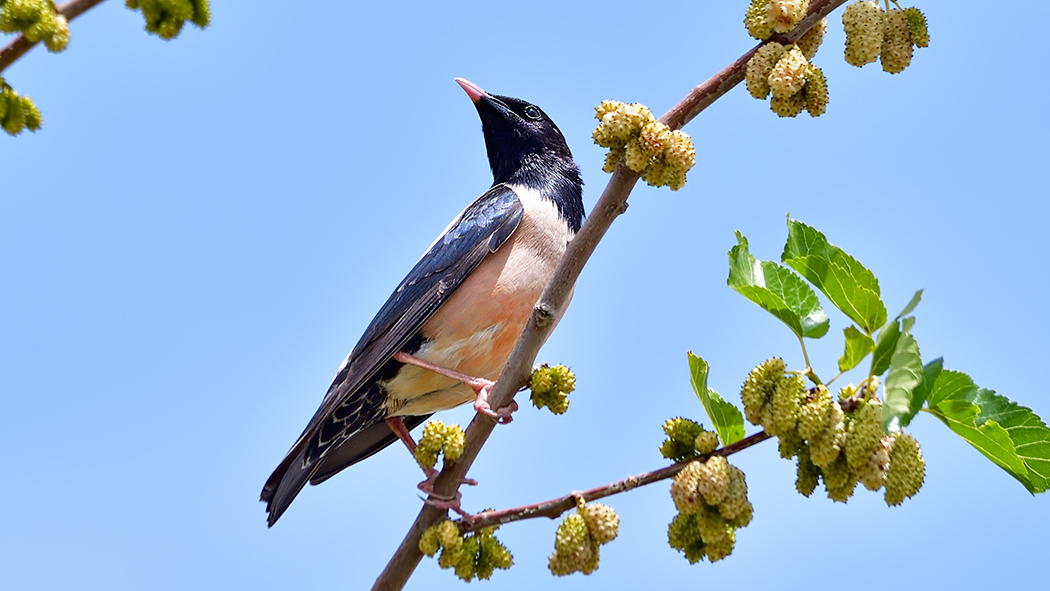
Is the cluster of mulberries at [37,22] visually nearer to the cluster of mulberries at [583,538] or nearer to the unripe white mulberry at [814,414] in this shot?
the cluster of mulberries at [583,538]

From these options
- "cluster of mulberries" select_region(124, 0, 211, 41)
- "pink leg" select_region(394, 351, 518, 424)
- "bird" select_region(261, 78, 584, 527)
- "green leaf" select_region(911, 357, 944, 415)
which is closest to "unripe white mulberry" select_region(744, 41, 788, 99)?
"green leaf" select_region(911, 357, 944, 415)

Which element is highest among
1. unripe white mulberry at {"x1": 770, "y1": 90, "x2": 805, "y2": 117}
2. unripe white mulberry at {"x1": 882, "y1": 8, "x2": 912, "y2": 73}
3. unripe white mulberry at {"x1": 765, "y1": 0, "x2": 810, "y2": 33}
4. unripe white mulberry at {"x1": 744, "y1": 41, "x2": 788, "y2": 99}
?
unripe white mulberry at {"x1": 882, "y1": 8, "x2": 912, "y2": 73}

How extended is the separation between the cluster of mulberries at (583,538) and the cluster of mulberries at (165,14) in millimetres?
1759

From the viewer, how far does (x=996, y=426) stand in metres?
2.89

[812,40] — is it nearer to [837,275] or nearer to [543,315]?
[837,275]

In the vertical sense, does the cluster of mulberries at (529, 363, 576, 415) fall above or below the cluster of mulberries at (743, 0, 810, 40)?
below

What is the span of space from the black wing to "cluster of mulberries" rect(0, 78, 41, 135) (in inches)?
145

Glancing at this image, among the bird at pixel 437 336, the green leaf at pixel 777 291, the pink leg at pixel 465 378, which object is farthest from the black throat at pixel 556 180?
the green leaf at pixel 777 291

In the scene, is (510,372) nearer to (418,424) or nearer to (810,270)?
(810,270)

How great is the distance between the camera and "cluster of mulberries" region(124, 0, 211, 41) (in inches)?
90.3

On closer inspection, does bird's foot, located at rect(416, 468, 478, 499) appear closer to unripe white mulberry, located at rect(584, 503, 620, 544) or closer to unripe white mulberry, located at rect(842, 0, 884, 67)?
unripe white mulberry, located at rect(584, 503, 620, 544)

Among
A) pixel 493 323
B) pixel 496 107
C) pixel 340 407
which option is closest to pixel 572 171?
pixel 496 107

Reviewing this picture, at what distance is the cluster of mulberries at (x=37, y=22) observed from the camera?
2.14m

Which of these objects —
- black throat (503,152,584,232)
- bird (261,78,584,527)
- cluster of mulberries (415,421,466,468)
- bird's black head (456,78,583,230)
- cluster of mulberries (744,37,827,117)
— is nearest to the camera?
cluster of mulberries (744,37,827,117)
